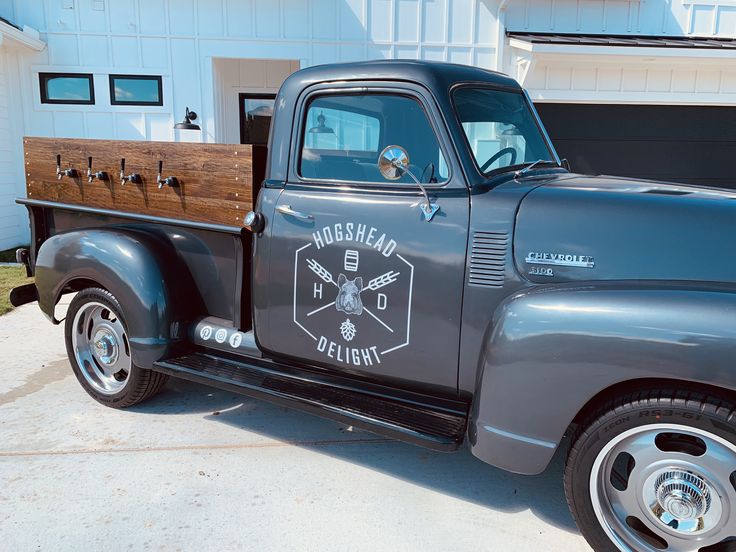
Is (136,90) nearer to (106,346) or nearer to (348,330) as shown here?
(106,346)

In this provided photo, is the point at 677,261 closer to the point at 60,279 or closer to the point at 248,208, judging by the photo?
the point at 248,208

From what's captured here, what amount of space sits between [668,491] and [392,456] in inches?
58.1

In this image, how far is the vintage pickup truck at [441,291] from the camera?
2.26 metres

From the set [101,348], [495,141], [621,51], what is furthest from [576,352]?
[621,51]

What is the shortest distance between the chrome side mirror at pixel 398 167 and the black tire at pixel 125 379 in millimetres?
1901

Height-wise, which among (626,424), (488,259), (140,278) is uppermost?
(488,259)

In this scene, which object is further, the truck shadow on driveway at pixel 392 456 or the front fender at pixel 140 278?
the front fender at pixel 140 278

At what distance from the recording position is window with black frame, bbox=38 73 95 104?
931 cm

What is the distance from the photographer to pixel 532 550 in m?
2.58

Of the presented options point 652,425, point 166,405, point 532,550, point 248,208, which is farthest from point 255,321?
point 652,425

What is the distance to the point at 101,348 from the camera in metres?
3.94

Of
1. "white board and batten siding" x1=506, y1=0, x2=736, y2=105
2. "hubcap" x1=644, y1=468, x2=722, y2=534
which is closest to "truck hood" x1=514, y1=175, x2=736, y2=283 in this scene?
"hubcap" x1=644, y1=468, x2=722, y2=534

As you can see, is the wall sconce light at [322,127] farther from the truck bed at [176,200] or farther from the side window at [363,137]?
the truck bed at [176,200]

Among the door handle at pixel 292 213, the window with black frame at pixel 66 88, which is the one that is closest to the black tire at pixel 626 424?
the door handle at pixel 292 213
